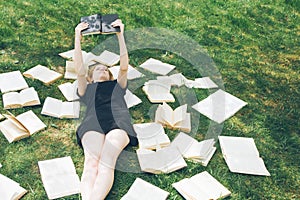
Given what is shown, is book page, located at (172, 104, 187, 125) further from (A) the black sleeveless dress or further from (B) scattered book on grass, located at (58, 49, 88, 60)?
(B) scattered book on grass, located at (58, 49, 88, 60)

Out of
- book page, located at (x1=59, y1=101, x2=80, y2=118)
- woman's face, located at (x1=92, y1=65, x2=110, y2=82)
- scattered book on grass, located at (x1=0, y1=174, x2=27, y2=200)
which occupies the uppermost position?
woman's face, located at (x1=92, y1=65, x2=110, y2=82)

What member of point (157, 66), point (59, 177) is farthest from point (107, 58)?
point (59, 177)

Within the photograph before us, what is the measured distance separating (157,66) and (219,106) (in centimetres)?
101

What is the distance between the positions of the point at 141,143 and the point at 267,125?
139cm

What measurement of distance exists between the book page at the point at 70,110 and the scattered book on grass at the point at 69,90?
0.10m

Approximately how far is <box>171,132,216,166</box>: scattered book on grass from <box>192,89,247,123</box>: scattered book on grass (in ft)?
1.38

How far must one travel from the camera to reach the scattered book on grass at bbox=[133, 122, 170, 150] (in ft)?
12.8

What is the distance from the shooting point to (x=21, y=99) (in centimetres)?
436

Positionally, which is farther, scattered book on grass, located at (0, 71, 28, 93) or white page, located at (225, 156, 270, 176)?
scattered book on grass, located at (0, 71, 28, 93)

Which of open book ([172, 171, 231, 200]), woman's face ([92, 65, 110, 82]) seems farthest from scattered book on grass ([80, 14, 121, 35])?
open book ([172, 171, 231, 200])

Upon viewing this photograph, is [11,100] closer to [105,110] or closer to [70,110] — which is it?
[70,110]

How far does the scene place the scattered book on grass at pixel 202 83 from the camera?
4.77 metres

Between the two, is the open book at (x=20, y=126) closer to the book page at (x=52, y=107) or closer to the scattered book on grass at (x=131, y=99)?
the book page at (x=52, y=107)

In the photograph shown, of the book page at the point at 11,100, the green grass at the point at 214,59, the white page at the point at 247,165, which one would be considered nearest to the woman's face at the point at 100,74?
the green grass at the point at 214,59
